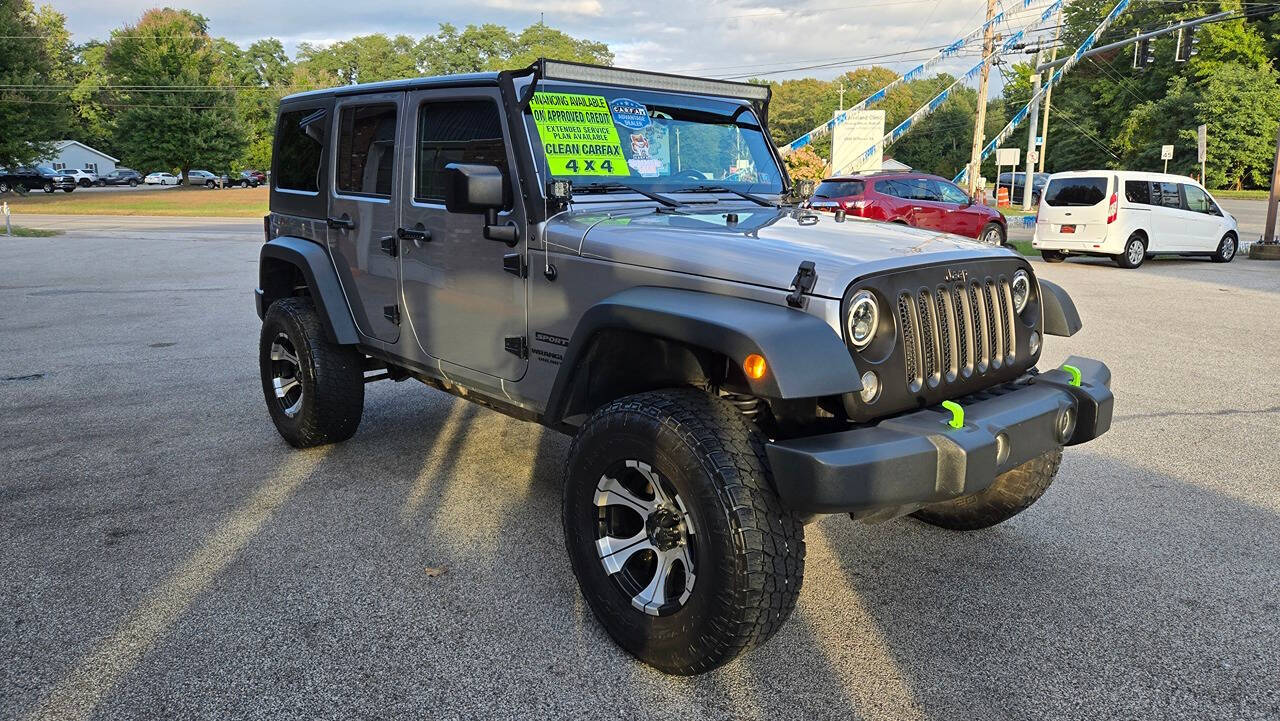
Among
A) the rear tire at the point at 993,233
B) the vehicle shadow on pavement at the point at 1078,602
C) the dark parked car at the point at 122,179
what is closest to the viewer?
the vehicle shadow on pavement at the point at 1078,602

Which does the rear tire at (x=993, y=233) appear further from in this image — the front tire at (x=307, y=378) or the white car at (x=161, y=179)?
the white car at (x=161, y=179)

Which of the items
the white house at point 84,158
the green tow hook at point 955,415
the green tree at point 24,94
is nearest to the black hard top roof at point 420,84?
the green tow hook at point 955,415

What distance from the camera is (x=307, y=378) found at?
4.91 m

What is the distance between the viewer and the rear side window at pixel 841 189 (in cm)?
1680

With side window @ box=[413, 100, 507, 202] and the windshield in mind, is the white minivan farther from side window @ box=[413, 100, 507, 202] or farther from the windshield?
side window @ box=[413, 100, 507, 202]

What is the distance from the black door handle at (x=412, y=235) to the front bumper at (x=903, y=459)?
2149 mm

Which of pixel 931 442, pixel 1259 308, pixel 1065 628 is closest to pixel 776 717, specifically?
pixel 931 442

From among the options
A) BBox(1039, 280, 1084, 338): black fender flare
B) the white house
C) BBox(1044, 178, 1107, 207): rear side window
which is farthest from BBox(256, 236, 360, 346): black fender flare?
the white house

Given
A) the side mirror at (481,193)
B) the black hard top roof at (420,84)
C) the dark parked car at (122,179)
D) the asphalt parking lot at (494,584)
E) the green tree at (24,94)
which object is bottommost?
the asphalt parking lot at (494,584)

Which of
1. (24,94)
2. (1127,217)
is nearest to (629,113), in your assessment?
(1127,217)

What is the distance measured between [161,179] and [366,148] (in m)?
75.1

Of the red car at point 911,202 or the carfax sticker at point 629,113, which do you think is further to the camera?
the red car at point 911,202

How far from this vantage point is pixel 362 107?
15.2 ft

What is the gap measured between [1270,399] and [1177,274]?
9652mm
